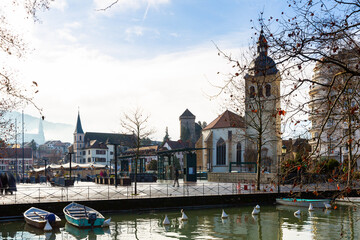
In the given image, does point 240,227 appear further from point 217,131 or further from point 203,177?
point 217,131

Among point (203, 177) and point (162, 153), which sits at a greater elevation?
point (162, 153)

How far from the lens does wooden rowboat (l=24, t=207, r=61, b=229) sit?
22911mm

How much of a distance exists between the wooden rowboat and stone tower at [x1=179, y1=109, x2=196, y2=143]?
11814 cm

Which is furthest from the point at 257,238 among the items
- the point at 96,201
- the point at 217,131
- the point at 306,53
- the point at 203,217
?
the point at 217,131

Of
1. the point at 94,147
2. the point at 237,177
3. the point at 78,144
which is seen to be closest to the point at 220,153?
the point at 237,177

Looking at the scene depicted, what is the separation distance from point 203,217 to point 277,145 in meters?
46.3

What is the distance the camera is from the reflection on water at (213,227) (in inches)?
829

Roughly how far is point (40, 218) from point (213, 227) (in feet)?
31.3

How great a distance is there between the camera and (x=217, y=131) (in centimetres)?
8431

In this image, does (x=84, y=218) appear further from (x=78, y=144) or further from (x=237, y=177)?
(x=78, y=144)

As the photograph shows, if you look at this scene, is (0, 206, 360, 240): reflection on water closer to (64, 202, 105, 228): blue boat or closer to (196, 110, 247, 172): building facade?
(64, 202, 105, 228): blue boat

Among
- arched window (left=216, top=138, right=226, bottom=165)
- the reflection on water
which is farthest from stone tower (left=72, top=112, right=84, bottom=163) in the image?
the reflection on water

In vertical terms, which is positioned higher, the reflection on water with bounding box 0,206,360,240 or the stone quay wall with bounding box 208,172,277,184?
the stone quay wall with bounding box 208,172,277,184

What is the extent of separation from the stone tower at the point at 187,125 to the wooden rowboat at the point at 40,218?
388 feet
